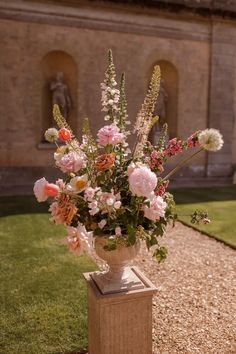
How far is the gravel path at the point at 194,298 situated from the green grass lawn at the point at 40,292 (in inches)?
39.1

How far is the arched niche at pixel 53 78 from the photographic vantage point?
527 inches

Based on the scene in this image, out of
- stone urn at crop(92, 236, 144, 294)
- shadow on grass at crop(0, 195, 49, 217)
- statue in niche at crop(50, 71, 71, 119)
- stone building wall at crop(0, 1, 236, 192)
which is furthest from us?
statue in niche at crop(50, 71, 71, 119)

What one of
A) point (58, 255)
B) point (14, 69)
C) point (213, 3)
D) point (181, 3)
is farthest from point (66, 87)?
point (58, 255)

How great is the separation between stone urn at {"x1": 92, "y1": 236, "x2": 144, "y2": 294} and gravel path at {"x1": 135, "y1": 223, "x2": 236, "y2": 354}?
4.40 ft

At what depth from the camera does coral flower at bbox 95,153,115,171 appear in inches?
107

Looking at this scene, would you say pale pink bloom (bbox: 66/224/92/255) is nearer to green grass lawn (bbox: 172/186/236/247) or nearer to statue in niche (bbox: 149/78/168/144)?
green grass lawn (bbox: 172/186/236/247)

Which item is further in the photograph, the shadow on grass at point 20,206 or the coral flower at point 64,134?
the shadow on grass at point 20,206

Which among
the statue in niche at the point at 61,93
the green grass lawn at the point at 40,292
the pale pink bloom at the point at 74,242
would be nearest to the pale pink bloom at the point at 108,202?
the pale pink bloom at the point at 74,242

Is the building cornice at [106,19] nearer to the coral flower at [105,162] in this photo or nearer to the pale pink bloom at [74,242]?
the coral flower at [105,162]

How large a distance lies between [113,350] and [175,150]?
5.76ft

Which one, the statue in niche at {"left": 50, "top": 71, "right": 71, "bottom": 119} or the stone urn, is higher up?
the statue in niche at {"left": 50, "top": 71, "right": 71, "bottom": 119}

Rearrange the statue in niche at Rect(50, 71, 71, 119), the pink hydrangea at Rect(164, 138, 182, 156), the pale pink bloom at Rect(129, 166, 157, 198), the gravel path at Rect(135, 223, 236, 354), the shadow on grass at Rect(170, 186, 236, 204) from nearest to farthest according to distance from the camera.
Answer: the pale pink bloom at Rect(129, 166, 157, 198)
the pink hydrangea at Rect(164, 138, 182, 156)
the gravel path at Rect(135, 223, 236, 354)
the shadow on grass at Rect(170, 186, 236, 204)
the statue in niche at Rect(50, 71, 71, 119)

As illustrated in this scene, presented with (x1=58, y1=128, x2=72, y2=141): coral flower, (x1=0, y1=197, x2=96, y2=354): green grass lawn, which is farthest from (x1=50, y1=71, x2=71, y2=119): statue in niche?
(x1=58, y1=128, x2=72, y2=141): coral flower

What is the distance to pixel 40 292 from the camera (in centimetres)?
518
